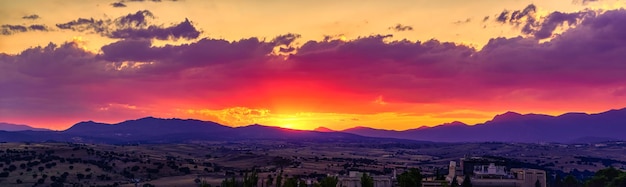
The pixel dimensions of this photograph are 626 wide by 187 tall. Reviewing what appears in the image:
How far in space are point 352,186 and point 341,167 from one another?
79527mm

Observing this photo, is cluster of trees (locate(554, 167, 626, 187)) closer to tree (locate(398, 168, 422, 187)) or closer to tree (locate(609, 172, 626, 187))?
tree (locate(609, 172, 626, 187))

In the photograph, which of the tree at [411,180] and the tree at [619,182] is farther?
the tree at [619,182]

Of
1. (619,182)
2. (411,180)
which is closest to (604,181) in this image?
(619,182)

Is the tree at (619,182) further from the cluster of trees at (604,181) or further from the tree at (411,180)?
the tree at (411,180)

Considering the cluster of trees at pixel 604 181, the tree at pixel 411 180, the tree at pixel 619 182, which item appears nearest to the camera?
the tree at pixel 411 180

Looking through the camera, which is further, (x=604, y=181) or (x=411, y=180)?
(x=604, y=181)

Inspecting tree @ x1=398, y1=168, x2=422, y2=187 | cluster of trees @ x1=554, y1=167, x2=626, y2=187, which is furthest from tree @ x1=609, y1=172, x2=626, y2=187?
tree @ x1=398, y1=168, x2=422, y2=187

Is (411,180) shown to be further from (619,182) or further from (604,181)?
(604,181)

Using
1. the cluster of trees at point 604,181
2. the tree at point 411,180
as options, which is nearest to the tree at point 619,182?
the cluster of trees at point 604,181

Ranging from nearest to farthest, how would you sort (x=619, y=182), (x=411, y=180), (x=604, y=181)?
(x=411, y=180) → (x=619, y=182) → (x=604, y=181)

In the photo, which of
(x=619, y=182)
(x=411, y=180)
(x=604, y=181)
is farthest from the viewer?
(x=604, y=181)

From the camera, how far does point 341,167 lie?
192 m

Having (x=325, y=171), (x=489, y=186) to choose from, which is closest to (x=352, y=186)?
(x=489, y=186)

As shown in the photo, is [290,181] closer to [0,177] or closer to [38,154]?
[0,177]
